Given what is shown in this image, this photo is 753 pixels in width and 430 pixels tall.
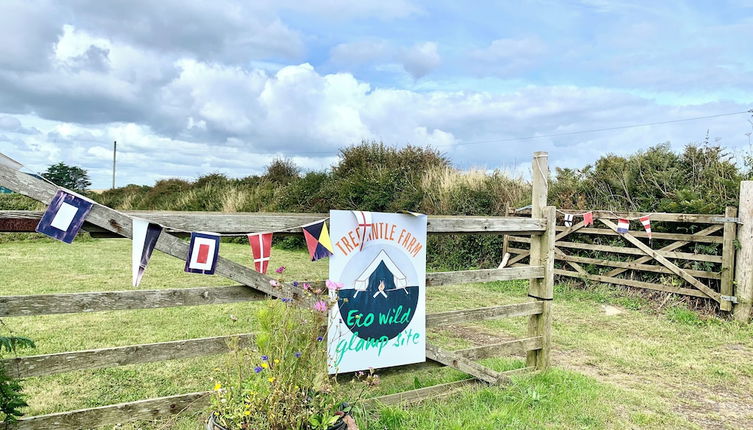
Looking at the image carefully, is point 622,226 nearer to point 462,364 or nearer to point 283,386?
point 462,364

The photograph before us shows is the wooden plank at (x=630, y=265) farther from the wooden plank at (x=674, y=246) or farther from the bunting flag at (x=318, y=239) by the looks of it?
the bunting flag at (x=318, y=239)

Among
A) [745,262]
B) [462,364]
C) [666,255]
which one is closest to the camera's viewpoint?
[462,364]

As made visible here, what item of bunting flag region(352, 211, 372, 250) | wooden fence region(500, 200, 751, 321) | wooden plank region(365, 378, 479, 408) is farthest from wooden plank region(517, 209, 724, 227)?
bunting flag region(352, 211, 372, 250)

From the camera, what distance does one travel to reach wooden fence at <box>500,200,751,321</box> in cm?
789

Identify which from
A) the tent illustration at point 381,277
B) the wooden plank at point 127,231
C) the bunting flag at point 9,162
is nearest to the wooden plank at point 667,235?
the tent illustration at point 381,277

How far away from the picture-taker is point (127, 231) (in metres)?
3.06

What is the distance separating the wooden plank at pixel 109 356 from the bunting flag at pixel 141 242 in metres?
0.49

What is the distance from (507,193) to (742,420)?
26.2 feet

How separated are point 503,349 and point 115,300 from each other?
330cm

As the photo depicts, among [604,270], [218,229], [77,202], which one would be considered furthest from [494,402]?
[604,270]

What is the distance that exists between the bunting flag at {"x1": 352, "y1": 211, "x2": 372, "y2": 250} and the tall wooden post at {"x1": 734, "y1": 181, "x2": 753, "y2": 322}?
6.88 meters

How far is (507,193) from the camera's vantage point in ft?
39.8

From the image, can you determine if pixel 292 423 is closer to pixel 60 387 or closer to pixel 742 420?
pixel 60 387

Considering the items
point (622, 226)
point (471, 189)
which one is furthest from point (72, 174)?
point (622, 226)
